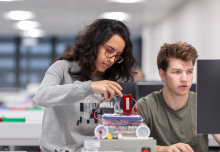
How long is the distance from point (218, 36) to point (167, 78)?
274 centimetres

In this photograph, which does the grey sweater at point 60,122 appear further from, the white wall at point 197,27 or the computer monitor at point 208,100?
the white wall at point 197,27

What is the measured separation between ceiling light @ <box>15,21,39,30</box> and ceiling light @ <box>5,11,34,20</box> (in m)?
0.60

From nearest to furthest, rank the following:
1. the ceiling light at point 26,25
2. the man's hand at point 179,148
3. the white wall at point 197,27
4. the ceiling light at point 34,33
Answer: the man's hand at point 179,148 < the white wall at point 197,27 < the ceiling light at point 26,25 < the ceiling light at point 34,33

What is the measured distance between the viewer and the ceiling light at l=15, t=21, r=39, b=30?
840 centimetres

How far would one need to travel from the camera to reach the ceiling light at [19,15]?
276 inches

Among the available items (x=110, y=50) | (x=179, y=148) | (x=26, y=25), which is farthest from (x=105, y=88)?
(x=26, y=25)

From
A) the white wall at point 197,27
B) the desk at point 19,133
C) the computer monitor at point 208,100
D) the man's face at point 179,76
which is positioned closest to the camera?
the computer monitor at point 208,100

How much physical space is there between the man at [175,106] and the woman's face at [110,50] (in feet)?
0.95

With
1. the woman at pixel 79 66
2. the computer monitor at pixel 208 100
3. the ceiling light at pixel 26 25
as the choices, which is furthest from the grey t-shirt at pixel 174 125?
the ceiling light at pixel 26 25

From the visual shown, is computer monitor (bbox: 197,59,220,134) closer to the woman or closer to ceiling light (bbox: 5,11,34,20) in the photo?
the woman

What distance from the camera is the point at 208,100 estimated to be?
1.23 meters

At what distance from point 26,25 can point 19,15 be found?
1.49 meters

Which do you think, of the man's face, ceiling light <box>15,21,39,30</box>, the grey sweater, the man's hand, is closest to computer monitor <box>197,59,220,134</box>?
the man's hand

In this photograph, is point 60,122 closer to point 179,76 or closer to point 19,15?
point 179,76
